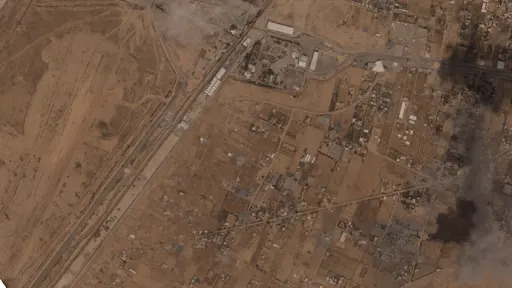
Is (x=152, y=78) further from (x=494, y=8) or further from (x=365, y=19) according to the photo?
(x=494, y=8)

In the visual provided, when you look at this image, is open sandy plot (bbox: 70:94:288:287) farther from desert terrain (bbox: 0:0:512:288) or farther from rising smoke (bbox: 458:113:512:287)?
rising smoke (bbox: 458:113:512:287)

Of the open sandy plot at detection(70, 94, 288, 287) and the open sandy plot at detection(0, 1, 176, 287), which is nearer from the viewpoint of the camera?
the open sandy plot at detection(0, 1, 176, 287)

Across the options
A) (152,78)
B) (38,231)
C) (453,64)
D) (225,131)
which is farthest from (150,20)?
(453,64)

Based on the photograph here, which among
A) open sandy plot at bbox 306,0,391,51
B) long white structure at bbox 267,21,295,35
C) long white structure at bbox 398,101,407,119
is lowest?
long white structure at bbox 398,101,407,119

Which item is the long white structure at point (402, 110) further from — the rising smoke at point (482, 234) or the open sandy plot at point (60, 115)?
the open sandy plot at point (60, 115)

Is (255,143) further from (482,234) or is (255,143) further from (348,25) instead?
(482,234)

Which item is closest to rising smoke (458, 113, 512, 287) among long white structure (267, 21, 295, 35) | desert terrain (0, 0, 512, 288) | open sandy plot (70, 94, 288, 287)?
desert terrain (0, 0, 512, 288)
